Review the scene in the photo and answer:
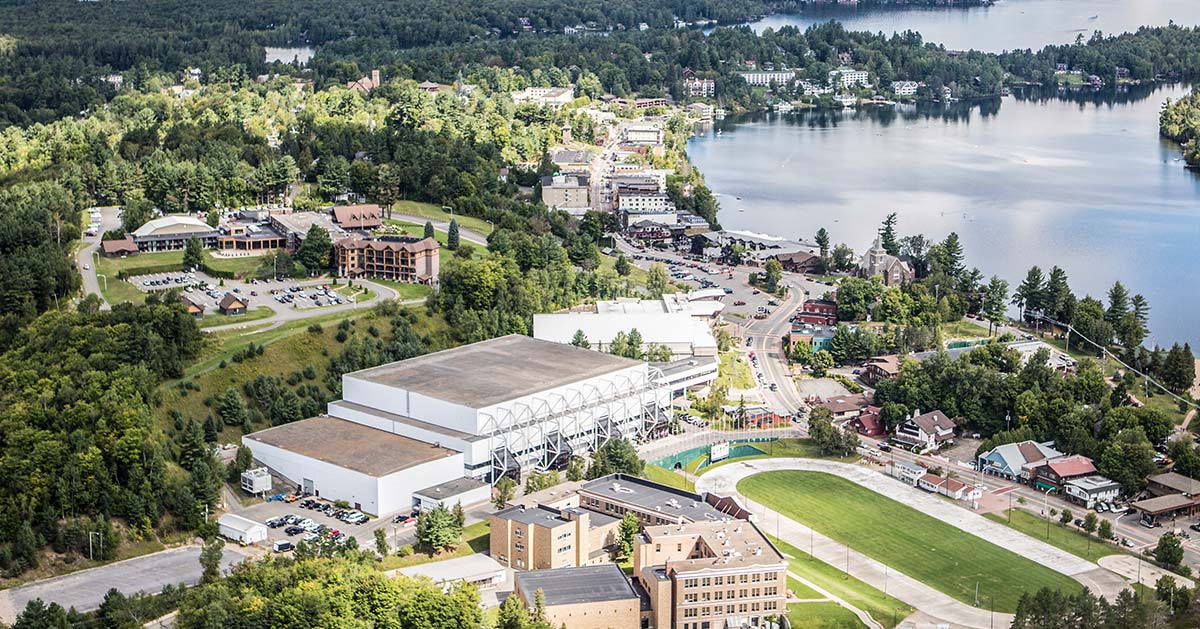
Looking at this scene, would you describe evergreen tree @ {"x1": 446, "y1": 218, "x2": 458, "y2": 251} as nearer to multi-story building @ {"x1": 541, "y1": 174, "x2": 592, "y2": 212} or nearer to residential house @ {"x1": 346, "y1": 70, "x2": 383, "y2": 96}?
multi-story building @ {"x1": 541, "y1": 174, "x2": 592, "y2": 212}

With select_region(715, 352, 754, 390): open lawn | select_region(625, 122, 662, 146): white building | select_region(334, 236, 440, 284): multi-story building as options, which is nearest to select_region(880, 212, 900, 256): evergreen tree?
select_region(715, 352, 754, 390): open lawn

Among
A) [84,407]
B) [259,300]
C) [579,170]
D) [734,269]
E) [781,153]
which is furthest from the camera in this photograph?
[781,153]

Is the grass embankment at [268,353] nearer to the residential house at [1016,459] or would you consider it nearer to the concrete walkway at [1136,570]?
the residential house at [1016,459]

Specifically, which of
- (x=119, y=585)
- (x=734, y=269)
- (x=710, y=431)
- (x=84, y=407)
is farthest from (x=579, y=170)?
(x=119, y=585)

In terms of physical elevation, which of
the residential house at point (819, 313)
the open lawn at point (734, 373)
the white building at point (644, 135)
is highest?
the white building at point (644, 135)

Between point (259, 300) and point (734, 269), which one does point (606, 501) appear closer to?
point (259, 300)

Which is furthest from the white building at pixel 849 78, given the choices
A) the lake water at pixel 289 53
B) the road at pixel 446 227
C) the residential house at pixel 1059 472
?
the residential house at pixel 1059 472
